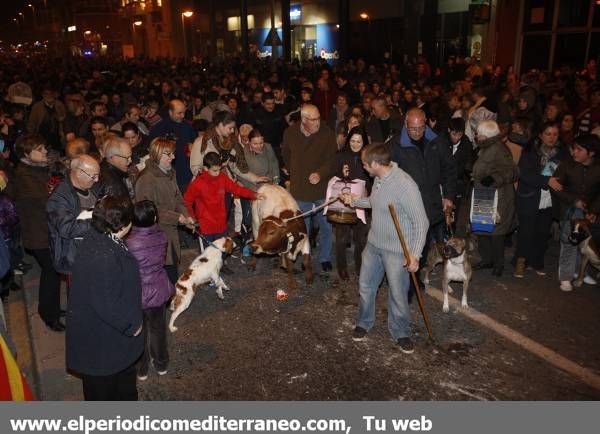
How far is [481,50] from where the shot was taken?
2339 centimetres

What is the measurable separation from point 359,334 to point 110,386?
279 cm

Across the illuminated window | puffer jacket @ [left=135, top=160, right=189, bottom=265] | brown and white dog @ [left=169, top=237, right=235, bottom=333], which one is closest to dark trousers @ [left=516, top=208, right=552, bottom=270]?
brown and white dog @ [left=169, top=237, right=235, bottom=333]

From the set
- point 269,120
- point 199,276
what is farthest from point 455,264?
point 269,120

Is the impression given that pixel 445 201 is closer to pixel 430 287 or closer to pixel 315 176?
pixel 430 287

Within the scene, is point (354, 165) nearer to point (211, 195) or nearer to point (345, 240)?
point (345, 240)

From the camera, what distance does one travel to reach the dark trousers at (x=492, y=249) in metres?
7.31

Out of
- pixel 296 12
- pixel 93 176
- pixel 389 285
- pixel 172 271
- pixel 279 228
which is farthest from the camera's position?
pixel 296 12

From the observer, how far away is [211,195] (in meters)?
6.89

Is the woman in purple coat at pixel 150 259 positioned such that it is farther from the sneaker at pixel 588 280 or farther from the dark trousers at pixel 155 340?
the sneaker at pixel 588 280

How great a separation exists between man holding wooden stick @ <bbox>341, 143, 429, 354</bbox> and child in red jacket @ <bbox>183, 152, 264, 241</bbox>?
76.2 inches

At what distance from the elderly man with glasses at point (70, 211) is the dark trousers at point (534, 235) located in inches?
221

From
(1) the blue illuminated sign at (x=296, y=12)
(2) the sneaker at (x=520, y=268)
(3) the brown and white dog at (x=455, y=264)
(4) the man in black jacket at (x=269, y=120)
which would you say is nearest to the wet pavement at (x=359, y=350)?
(2) the sneaker at (x=520, y=268)

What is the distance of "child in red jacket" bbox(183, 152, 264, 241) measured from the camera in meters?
6.81

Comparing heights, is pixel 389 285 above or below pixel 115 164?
below
